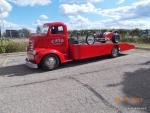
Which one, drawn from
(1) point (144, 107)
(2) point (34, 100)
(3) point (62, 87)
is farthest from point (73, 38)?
(1) point (144, 107)

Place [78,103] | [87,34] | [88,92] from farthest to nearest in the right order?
[87,34], [88,92], [78,103]

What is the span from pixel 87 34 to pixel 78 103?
7604mm

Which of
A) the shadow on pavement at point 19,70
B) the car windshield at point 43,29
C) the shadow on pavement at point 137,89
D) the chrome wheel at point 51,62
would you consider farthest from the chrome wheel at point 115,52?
the car windshield at point 43,29

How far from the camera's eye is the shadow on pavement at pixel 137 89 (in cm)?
614

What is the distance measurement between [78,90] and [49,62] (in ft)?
12.9

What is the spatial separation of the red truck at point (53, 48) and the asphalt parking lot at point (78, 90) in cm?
47

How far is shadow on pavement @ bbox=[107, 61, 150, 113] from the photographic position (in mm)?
6137

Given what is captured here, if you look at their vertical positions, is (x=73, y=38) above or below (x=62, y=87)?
above

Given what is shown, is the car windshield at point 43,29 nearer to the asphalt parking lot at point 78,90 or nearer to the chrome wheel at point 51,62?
the chrome wheel at point 51,62

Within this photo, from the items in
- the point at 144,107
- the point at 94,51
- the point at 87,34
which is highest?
the point at 87,34

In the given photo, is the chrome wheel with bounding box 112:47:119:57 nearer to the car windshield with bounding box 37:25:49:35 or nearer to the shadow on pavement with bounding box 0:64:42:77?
the car windshield with bounding box 37:25:49:35

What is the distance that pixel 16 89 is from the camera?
7945 millimetres

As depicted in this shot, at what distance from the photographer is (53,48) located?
1161cm

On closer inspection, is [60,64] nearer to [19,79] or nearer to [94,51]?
[94,51]
